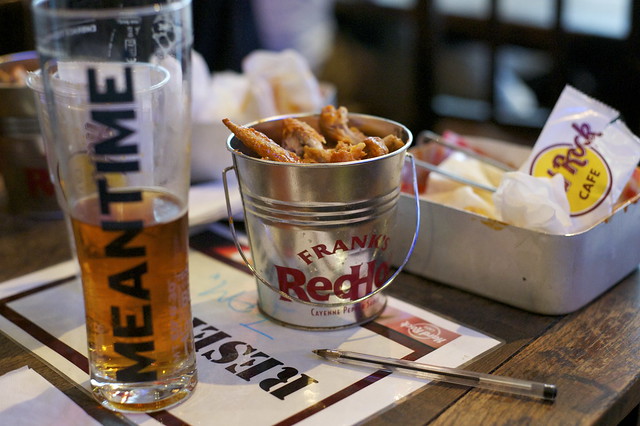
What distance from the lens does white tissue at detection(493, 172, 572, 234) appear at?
2.82 feet

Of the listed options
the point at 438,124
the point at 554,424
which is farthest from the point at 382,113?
the point at 554,424

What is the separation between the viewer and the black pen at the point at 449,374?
715 millimetres

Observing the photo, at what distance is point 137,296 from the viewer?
0.66 m

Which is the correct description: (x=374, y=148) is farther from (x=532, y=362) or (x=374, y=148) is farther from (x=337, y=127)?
(x=532, y=362)

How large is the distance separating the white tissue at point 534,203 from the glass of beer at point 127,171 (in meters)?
0.42

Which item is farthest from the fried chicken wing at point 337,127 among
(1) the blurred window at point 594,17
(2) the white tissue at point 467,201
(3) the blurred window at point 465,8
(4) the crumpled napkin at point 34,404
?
(3) the blurred window at point 465,8

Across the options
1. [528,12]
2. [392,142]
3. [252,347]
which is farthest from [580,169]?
[528,12]

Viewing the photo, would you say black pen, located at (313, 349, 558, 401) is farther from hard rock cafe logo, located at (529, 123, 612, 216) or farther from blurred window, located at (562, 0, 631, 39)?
blurred window, located at (562, 0, 631, 39)

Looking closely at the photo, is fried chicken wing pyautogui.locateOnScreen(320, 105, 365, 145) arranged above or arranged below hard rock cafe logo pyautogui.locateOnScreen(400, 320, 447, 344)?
above

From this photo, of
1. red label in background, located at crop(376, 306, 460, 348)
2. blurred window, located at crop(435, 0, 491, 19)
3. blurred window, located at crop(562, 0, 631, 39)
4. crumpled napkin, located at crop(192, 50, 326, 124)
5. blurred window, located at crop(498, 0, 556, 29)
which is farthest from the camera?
blurred window, located at crop(435, 0, 491, 19)

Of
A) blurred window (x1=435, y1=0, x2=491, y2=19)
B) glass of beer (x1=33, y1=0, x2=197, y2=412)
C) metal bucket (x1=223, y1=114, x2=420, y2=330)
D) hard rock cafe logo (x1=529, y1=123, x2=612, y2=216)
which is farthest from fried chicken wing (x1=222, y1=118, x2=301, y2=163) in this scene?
blurred window (x1=435, y1=0, x2=491, y2=19)

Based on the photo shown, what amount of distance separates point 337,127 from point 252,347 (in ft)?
0.96

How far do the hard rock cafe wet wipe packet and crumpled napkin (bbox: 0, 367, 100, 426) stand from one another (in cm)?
55

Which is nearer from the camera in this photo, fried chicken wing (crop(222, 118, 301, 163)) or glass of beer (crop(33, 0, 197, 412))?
glass of beer (crop(33, 0, 197, 412))
